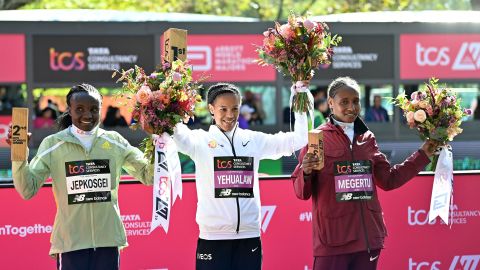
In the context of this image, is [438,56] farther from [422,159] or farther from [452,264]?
[422,159]

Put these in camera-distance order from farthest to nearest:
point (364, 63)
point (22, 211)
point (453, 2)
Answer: point (453, 2) < point (364, 63) < point (22, 211)

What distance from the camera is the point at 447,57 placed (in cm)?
1650

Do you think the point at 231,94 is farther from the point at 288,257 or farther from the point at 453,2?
the point at 453,2

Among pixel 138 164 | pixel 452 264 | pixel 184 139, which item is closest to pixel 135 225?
pixel 138 164

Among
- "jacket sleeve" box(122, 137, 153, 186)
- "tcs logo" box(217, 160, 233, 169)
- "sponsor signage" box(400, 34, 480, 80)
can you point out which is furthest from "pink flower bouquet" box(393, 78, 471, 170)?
"sponsor signage" box(400, 34, 480, 80)

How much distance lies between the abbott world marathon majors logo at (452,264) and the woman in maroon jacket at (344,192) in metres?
1.91

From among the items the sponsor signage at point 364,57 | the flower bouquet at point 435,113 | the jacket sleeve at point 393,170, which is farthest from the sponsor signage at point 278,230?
the sponsor signage at point 364,57

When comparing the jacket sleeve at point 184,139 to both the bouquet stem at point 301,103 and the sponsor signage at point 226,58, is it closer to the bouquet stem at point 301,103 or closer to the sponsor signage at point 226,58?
the bouquet stem at point 301,103

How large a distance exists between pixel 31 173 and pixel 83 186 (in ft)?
1.08

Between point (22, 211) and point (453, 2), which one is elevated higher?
point (453, 2)

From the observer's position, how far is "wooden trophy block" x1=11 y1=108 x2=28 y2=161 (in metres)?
5.33

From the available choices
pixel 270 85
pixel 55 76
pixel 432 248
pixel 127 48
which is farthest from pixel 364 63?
pixel 432 248

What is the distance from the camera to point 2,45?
15.1 m

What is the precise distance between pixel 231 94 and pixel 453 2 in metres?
33.9
